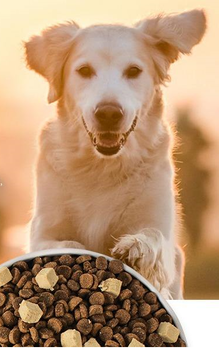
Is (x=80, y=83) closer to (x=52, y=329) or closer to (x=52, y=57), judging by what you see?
(x=52, y=57)

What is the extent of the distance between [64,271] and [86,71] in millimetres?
803

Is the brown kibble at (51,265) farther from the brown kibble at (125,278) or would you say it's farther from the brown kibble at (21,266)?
the brown kibble at (125,278)

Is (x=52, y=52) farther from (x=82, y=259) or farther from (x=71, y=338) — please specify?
(x=71, y=338)

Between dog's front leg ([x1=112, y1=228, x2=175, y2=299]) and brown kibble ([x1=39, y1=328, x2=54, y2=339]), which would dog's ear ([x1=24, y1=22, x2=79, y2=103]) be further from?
brown kibble ([x1=39, y1=328, x2=54, y2=339])

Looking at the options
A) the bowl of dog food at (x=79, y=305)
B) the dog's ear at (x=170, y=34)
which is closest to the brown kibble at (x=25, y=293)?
the bowl of dog food at (x=79, y=305)

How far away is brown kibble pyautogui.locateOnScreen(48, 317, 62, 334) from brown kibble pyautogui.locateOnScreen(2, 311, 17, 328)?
9cm

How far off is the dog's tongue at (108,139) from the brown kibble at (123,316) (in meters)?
0.75

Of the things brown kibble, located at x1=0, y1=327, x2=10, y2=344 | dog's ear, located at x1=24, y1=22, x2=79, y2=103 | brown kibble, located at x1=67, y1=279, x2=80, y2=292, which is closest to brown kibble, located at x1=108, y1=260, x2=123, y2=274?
brown kibble, located at x1=67, y1=279, x2=80, y2=292

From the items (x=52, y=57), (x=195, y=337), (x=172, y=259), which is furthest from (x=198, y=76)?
(x=195, y=337)

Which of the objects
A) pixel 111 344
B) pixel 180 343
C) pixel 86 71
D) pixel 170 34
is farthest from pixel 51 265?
pixel 170 34

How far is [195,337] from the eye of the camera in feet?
5.58

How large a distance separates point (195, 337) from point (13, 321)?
54 centimetres

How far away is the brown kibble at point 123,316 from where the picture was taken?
1.53 meters

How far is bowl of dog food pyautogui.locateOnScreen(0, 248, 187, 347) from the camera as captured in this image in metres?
1.46
